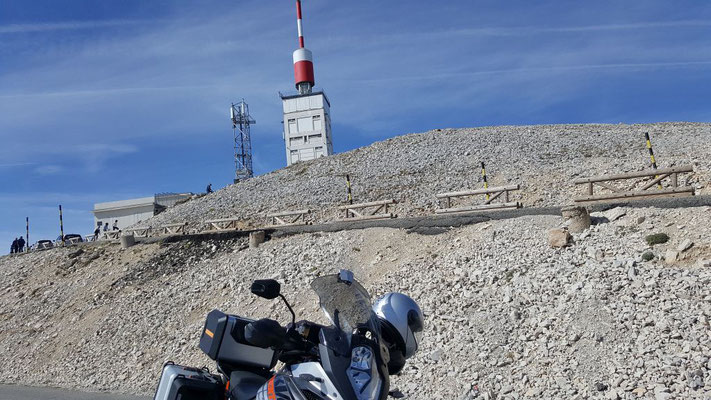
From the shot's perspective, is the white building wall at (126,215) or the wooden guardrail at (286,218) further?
the white building wall at (126,215)

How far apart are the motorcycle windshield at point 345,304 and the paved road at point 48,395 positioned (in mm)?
8385

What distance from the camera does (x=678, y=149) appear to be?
26703 mm

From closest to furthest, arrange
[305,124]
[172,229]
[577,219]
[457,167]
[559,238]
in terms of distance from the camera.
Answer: [559,238] < [577,219] < [457,167] < [172,229] < [305,124]

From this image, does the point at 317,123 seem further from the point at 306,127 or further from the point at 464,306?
the point at 464,306

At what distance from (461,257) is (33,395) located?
9588 mm

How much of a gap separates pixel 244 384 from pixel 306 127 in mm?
64081

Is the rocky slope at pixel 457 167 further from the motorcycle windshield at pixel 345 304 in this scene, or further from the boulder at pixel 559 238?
the motorcycle windshield at pixel 345 304

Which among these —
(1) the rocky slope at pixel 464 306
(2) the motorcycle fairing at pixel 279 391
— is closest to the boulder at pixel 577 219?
(1) the rocky slope at pixel 464 306

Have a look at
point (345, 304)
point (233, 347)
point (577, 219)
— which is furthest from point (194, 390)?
point (577, 219)

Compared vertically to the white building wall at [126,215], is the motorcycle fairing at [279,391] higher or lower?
lower

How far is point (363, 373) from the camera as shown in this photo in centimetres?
326

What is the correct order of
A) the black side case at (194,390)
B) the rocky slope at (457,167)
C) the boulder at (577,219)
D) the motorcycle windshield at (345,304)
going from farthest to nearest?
the rocky slope at (457,167) → the boulder at (577,219) → the black side case at (194,390) → the motorcycle windshield at (345,304)

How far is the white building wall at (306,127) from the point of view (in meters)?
66.0

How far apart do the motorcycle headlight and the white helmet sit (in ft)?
2.78
